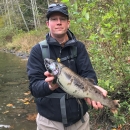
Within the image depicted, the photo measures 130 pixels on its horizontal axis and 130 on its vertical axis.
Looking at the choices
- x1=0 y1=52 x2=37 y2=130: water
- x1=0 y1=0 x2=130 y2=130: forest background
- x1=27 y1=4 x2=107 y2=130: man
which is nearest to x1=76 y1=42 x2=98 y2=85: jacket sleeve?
x1=27 y1=4 x2=107 y2=130: man

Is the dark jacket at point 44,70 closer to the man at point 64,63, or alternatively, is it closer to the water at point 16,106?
the man at point 64,63

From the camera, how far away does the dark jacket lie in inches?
122

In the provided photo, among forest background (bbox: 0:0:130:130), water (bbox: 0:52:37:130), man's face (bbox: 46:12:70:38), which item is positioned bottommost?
water (bbox: 0:52:37:130)

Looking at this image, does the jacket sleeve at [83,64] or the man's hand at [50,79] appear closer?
the man's hand at [50,79]

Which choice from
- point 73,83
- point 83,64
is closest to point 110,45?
point 83,64

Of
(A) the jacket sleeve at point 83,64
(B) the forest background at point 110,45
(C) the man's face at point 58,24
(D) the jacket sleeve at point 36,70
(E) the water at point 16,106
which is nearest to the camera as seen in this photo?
(D) the jacket sleeve at point 36,70

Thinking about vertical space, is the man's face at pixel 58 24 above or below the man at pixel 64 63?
above

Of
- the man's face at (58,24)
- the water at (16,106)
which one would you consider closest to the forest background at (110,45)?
the man's face at (58,24)

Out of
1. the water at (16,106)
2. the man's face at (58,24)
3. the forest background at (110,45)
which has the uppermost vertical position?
the man's face at (58,24)

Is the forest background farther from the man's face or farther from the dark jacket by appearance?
the dark jacket

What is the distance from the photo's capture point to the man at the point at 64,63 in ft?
10.3

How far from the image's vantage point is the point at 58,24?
3.16 m

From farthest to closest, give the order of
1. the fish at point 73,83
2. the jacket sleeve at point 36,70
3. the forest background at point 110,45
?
the forest background at point 110,45 < the jacket sleeve at point 36,70 < the fish at point 73,83

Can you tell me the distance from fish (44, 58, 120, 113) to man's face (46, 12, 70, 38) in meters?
0.61
